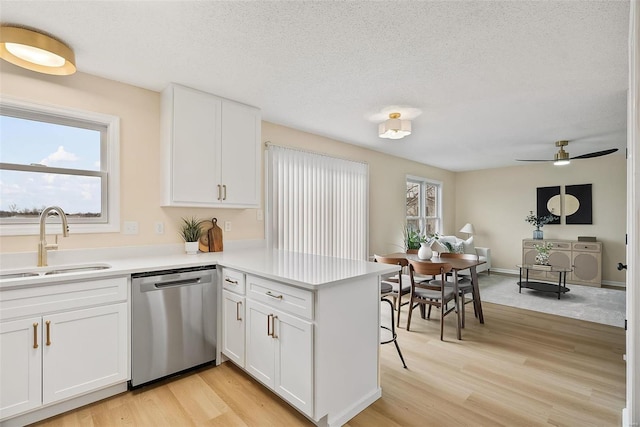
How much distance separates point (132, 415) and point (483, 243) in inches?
287

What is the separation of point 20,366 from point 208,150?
1945 millimetres

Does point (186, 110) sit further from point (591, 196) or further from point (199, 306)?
point (591, 196)

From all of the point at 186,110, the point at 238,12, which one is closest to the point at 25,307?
the point at 186,110

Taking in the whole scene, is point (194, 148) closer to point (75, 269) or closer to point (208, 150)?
point (208, 150)

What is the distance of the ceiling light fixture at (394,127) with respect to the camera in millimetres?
3289

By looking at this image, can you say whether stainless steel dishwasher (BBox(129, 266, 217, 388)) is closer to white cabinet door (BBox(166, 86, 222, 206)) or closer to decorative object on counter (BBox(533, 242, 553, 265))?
white cabinet door (BBox(166, 86, 222, 206))

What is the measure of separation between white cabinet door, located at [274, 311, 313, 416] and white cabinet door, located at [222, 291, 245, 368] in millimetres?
443

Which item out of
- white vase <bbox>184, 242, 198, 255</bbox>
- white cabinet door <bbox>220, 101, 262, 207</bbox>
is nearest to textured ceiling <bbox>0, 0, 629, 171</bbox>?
white cabinet door <bbox>220, 101, 262, 207</bbox>

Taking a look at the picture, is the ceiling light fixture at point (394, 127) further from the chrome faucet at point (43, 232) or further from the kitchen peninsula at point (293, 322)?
the chrome faucet at point (43, 232)

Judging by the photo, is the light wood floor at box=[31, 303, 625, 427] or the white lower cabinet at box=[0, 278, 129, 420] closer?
the white lower cabinet at box=[0, 278, 129, 420]

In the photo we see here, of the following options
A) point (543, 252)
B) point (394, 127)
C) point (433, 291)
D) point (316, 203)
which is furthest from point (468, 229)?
point (394, 127)

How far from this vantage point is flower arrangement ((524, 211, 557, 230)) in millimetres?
6165

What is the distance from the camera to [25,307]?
5.75 feet

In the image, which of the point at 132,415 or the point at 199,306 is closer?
the point at 132,415
